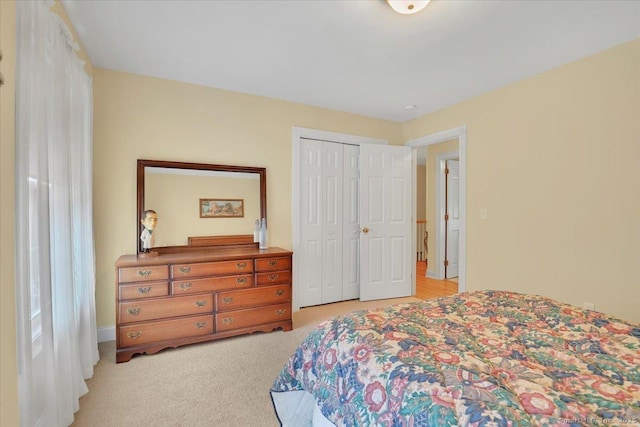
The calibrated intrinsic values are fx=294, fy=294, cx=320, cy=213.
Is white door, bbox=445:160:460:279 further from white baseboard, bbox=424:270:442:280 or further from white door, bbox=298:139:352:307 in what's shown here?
white door, bbox=298:139:352:307

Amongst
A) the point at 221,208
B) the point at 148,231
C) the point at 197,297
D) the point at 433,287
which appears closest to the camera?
the point at 197,297

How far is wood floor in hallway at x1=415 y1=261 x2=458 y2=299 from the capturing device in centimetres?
436

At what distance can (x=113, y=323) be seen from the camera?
2.79 m

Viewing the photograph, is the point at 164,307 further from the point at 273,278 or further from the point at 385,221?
the point at 385,221

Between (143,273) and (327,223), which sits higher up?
(327,223)

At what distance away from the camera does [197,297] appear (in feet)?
8.54

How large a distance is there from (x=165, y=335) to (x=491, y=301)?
2.50m

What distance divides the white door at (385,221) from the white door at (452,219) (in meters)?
1.60

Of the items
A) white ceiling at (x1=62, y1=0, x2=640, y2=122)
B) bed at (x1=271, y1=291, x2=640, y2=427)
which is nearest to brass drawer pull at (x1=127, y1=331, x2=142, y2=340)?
bed at (x1=271, y1=291, x2=640, y2=427)

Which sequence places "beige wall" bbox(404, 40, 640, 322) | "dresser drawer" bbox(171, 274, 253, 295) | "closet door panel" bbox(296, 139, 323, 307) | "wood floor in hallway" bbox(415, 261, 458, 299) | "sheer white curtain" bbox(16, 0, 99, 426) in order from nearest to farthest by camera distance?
"sheer white curtain" bbox(16, 0, 99, 426), "beige wall" bbox(404, 40, 640, 322), "dresser drawer" bbox(171, 274, 253, 295), "closet door panel" bbox(296, 139, 323, 307), "wood floor in hallway" bbox(415, 261, 458, 299)

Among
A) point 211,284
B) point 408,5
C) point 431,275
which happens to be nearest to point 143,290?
point 211,284

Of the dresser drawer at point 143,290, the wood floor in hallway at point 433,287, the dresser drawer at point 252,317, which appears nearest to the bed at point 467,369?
the dresser drawer at point 252,317

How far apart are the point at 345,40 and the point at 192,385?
9.09 ft

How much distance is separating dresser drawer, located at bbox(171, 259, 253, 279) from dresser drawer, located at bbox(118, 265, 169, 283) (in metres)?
0.08
